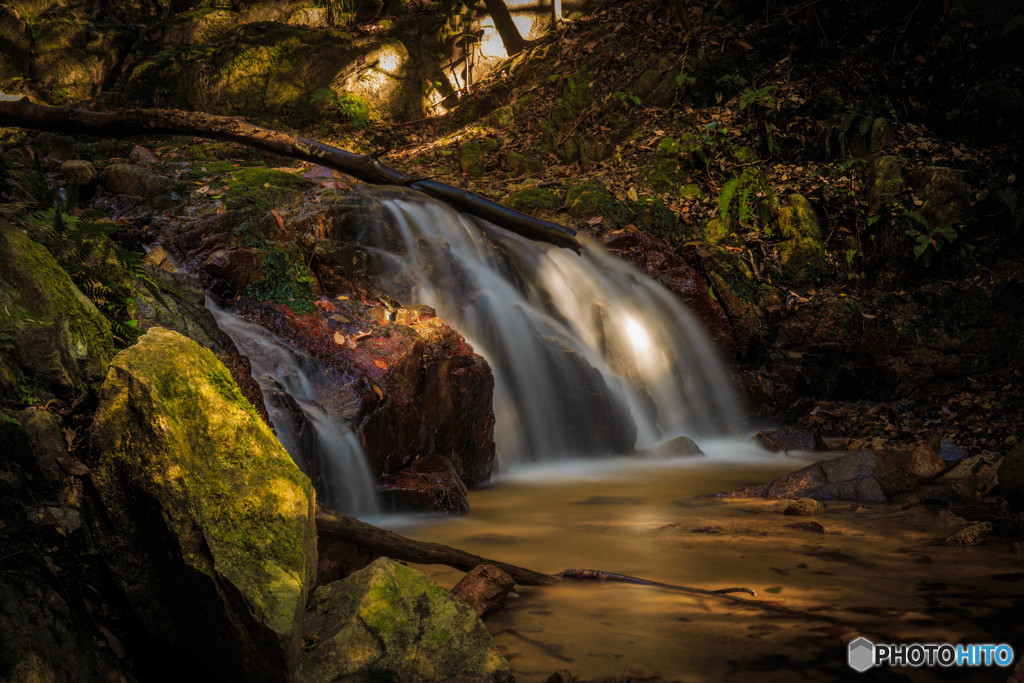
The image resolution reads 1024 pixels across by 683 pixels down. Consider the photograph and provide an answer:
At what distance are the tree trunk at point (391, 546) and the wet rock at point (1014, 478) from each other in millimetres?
3163

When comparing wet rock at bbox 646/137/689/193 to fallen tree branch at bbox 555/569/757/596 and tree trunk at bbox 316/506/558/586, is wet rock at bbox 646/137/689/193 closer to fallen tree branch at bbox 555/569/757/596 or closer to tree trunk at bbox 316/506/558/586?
fallen tree branch at bbox 555/569/757/596

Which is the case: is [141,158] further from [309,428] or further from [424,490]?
[424,490]

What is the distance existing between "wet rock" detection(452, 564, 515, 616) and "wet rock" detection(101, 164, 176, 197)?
20.1 feet

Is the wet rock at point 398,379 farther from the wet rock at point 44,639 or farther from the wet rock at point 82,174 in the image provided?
the wet rock at point 44,639

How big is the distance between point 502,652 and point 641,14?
14.5 metres

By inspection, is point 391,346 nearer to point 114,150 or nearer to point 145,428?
point 145,428

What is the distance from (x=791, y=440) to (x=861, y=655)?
499 centimetres

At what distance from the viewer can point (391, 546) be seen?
11.0ft

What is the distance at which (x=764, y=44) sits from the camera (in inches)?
484

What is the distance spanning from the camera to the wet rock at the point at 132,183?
729 centimetres

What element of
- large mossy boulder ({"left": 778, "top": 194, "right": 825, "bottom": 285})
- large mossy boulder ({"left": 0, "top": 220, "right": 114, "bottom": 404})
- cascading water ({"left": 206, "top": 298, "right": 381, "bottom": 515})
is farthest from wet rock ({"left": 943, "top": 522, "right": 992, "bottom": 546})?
large mossy boulder ({"left": 778, "top": 194, "right": 825, "bottom": 285})

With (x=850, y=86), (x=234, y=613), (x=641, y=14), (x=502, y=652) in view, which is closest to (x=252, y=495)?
(x=234, y=613)

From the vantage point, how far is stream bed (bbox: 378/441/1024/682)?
2.71m

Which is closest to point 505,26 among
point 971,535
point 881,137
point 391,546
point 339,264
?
point 881,137
